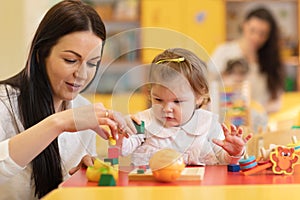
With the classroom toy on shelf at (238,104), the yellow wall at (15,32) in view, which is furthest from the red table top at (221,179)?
the yellow wall at (15,32)

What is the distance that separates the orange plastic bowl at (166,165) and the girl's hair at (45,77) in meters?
0.39

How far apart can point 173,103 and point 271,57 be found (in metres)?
3.33

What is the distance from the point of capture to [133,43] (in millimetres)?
1011

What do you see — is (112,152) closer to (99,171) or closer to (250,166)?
(99,171)

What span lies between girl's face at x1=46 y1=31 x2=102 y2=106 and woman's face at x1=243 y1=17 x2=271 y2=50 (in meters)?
3.01

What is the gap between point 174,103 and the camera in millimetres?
983

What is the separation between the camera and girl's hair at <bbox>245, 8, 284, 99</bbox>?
4129 millimetres

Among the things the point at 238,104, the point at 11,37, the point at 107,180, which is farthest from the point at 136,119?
the point at 11,37

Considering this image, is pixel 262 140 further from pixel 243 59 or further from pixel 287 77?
pixel 287 77

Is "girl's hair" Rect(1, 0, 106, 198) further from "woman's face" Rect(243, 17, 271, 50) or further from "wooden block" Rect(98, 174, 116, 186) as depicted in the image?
"woman's face" Rect(243, 17, 271, 50)

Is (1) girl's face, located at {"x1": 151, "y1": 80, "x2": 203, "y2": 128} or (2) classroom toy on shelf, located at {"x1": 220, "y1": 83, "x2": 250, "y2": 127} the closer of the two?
(1) girl's face, located at {"x1": 151, "y1": 80, "x2": 203, "y2": 128}

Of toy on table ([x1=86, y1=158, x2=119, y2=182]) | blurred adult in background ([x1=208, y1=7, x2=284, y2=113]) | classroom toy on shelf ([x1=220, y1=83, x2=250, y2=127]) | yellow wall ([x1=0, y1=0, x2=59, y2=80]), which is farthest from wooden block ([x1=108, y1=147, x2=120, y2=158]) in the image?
blurred adult in background ([x1=208, y1=7, x2=284, y2=113])

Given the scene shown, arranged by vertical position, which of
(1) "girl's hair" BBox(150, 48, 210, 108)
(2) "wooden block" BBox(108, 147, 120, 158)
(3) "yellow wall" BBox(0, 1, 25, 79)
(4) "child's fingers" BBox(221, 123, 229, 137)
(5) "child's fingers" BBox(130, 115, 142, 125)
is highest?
(3) "yellow wall" BBox(0, 1, 25, 79)

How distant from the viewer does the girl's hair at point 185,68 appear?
0.99 meters
